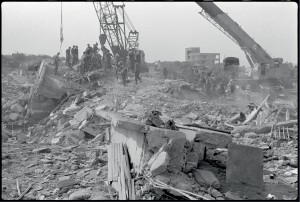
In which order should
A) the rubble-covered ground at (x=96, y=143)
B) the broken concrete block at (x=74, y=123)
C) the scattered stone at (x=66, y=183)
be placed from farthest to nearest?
the broken concrete block at (x=74, y=123) < the scattered stone at (x=66, y=183) < the rubble-covered ground at (x=96, y=143)

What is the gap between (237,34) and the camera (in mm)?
16719

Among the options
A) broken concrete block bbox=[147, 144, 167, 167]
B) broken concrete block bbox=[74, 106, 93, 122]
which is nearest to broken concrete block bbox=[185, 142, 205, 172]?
broken concrete block bbox=[147, 144, 167, 167]

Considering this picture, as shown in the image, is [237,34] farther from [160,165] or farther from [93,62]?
[160,165]

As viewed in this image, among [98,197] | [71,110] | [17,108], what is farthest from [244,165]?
[17,108]

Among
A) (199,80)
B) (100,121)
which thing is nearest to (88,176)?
(100,121)

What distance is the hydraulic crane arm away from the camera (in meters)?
15.7

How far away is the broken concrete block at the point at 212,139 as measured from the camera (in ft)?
17.2

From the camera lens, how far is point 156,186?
157 inches

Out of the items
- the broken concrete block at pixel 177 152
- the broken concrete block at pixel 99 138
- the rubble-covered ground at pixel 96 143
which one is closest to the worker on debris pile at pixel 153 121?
the rubble-covered ground at pixel 96 143

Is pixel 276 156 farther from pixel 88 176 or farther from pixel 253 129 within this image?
pixel 88 176

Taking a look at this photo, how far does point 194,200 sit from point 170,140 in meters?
1.07

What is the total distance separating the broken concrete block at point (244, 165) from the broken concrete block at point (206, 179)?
0.98 ft

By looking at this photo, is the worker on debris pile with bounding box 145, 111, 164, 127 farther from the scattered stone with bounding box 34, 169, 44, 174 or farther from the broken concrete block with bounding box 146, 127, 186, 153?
the scattered stone with bounding box 34, 169, 44, 174

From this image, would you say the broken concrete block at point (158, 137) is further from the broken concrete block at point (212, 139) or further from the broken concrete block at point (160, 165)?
the broken concrete block at point (212, 139)
